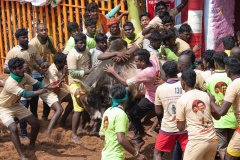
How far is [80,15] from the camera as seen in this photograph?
13.3 meters

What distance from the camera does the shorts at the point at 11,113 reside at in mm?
9297

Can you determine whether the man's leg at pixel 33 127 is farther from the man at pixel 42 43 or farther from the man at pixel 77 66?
the man at pixel 42 43

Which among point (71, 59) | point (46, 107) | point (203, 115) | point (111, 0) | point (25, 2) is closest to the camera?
point (203, 115)

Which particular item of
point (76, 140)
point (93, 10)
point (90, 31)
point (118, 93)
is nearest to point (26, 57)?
point (90, 31)

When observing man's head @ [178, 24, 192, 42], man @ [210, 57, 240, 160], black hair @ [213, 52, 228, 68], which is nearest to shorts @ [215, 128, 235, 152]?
man @ [210, 57, 240, 160]

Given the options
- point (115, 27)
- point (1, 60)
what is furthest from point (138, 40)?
point (1, 60)

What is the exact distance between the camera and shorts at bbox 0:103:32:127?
9.30 m

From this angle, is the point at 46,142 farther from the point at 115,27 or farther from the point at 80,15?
the point at 80,15

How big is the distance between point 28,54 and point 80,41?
1162 mm

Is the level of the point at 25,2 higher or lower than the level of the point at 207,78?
higher

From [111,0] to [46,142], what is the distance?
390 cm

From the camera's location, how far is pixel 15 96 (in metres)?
9.38

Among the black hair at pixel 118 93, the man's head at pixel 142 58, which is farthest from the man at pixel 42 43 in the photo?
the black hair at pixel 118 93

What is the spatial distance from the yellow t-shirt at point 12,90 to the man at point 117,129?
8.18 feet
